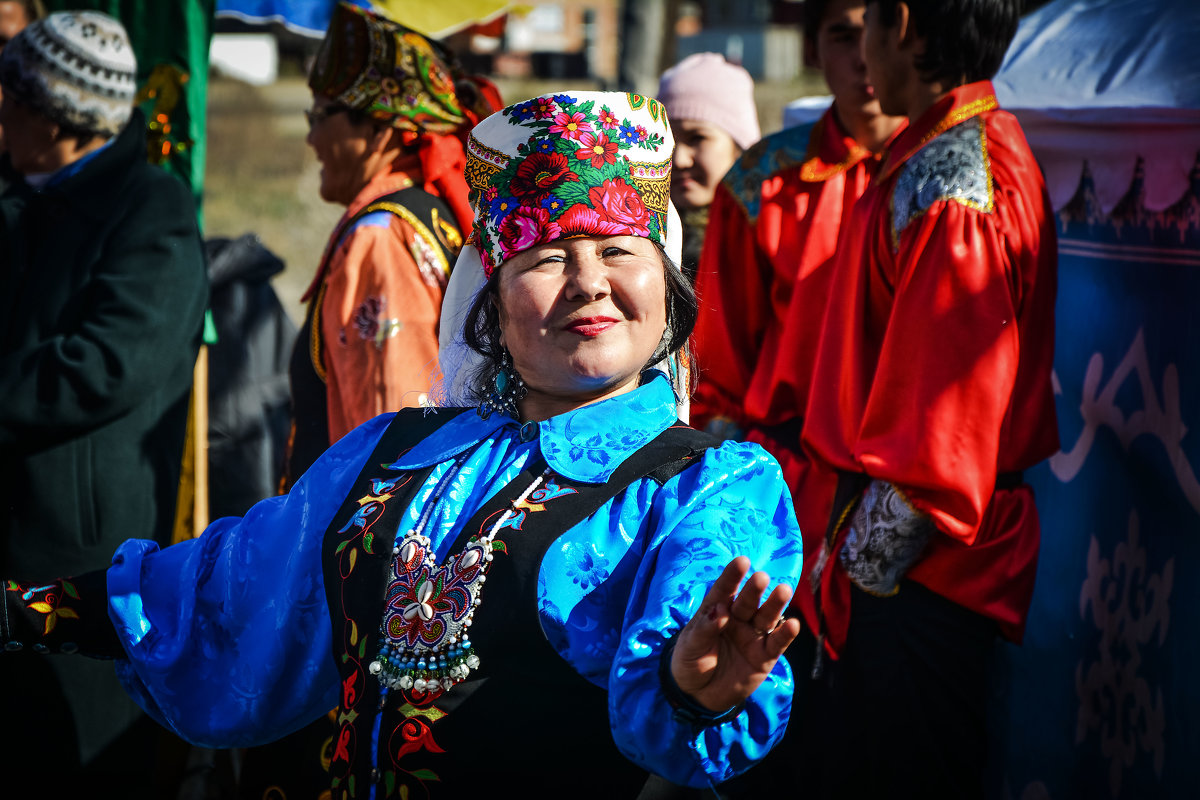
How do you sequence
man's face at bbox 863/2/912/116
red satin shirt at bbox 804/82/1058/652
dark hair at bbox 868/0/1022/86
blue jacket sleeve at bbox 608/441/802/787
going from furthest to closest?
man's face at bbox 863/2/912/116 < dark hair at bbox 868/0/1022/86 < red satin shirt at bbox 804/82/1058/652 < blue jacket sleeve at bbox 608/441/802/787

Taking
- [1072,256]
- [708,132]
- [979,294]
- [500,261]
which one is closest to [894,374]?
[979,294]

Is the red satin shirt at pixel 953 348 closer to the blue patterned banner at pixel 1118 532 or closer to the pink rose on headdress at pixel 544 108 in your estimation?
the blue patterned banner at pixel 1118 532

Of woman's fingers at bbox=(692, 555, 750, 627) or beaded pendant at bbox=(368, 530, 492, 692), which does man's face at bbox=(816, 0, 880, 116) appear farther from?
woman's fingers at bbox=(692, 555, 750, 627)

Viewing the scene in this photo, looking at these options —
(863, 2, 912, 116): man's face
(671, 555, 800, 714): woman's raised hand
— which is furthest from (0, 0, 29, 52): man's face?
(671, 555, 800, 714): woman's raised hand

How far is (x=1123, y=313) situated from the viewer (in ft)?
9.67

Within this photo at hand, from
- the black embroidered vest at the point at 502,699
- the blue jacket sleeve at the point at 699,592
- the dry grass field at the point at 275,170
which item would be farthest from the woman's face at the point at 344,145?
the dry grass field at the point at 275,170

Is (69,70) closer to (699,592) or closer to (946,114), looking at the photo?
(946,114)

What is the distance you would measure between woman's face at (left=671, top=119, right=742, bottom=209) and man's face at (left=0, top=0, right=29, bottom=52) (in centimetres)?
241

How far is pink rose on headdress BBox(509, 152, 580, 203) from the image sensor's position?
1705 mm

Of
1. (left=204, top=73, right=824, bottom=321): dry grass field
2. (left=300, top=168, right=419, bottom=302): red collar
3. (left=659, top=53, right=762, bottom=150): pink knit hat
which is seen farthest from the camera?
(left=204, top=73, right=824, bottom=321): dry grass field

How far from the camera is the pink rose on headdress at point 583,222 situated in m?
1.68

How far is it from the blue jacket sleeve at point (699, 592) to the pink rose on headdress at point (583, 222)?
0.37 metres

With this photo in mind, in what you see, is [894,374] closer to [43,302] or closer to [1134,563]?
[1134,563]

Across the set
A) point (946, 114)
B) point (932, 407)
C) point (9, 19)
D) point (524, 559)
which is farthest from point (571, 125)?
point (9, 19)
